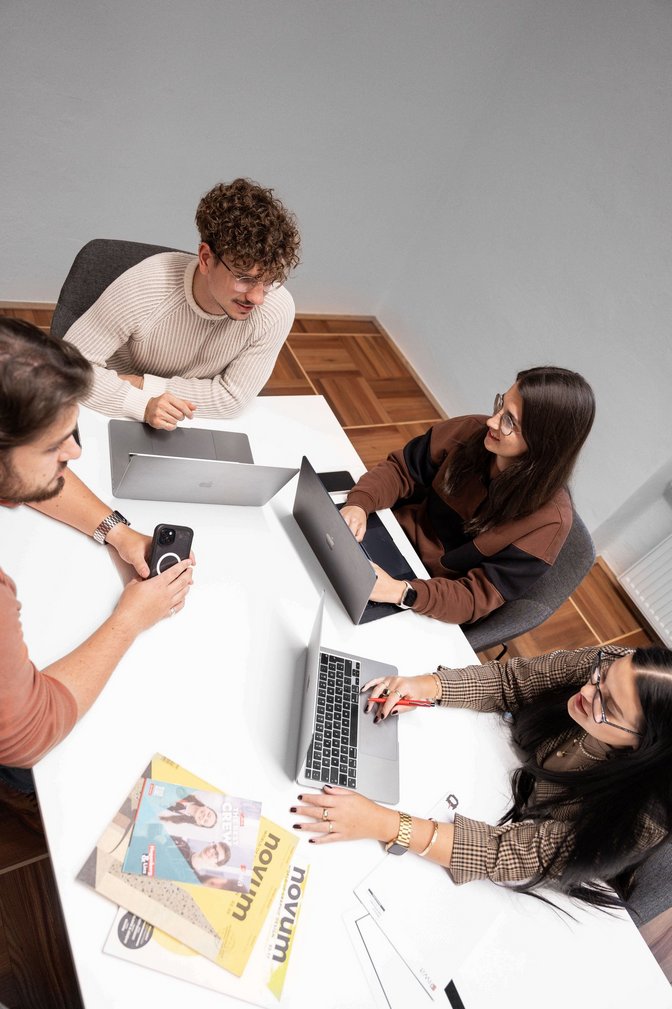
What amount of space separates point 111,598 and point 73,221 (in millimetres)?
2023

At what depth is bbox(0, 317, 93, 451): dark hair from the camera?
2.90ft

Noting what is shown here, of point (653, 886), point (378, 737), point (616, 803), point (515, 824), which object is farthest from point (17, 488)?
point (653, 886)

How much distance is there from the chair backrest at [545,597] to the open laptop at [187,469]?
693 mm

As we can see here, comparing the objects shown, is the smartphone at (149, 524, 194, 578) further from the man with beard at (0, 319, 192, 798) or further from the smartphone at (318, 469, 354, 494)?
the smartphone at (318, 469, 354, 494)

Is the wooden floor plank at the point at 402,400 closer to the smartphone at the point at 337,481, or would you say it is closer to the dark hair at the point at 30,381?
the smartphone at the point at 337,481

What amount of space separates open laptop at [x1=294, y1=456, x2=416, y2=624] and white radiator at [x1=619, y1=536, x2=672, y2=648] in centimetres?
174

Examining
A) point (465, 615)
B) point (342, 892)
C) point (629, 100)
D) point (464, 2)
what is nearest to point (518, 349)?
point (629, 100)

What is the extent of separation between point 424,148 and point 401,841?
122 inches

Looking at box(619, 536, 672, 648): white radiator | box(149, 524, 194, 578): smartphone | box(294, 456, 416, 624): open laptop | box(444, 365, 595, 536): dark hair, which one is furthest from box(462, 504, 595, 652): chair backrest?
box(619, 536, 672, 648): white radiator

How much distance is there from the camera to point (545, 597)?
1.68 m

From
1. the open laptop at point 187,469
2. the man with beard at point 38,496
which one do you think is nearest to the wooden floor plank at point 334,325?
the open laptop at point 187,469

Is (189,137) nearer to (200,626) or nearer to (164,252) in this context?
(164,252)

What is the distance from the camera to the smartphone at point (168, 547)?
4.17 feet

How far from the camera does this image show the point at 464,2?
2.71m
